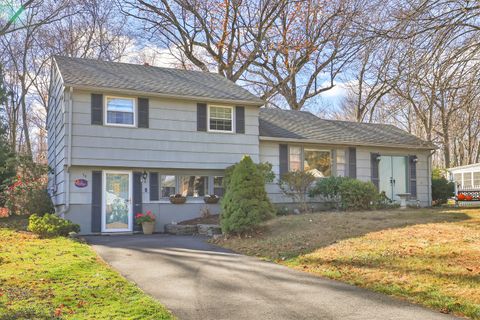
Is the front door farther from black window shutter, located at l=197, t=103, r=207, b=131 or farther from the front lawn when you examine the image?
the front lawn

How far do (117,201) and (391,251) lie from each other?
9113 mm

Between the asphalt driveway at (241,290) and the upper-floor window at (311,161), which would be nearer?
the asphalt driveway at (241,290)

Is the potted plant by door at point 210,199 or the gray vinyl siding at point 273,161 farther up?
the gray vinyl siding at point 273,161

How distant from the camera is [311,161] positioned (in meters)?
17.7

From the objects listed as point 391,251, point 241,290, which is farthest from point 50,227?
point 391,251

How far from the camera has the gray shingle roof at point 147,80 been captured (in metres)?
14.6

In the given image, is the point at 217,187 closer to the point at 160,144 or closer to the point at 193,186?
the point at 193,186

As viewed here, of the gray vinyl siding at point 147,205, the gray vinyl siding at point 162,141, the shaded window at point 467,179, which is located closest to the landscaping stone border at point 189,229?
the gray vinyl siding at point 147,205

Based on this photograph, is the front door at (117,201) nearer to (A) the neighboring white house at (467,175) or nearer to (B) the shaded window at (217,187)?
(B) the shaded window at (217,187)

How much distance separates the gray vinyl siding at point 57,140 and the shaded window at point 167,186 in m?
3.04

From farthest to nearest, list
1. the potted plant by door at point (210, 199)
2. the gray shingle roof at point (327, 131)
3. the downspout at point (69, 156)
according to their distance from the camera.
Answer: the gray shingle roof at point (327, 131)
the potted plant by door at point (210, 199)
the downspout at point (69, 156)

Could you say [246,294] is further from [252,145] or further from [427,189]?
[427,189]

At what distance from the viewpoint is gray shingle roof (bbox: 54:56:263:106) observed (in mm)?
14639

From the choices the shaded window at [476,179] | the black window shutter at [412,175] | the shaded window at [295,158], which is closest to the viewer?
the shaded window at [295,158]
